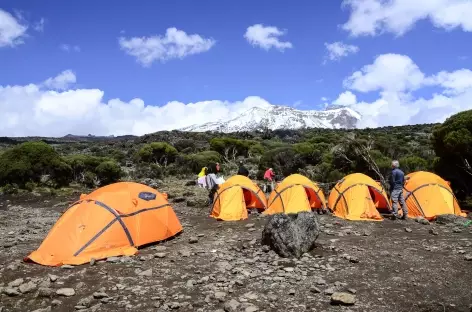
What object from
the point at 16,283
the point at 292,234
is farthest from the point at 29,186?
the point at 292,234

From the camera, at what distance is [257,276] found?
7824 mm

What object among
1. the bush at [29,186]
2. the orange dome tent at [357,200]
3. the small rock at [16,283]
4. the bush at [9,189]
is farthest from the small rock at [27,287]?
the bush at [29,186]

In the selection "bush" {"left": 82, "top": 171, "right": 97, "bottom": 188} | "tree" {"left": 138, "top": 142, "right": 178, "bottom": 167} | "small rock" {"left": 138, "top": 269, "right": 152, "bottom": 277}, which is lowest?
"small rock" {"left": 138, "top": 269, "right": 152, "bottom": 277}

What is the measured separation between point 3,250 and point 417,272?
9.28m

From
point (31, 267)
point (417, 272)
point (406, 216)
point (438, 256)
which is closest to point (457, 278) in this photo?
point (417, 272)

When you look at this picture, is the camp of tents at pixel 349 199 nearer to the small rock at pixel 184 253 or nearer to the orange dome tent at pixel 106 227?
the orange dome tent at pixel 106 227

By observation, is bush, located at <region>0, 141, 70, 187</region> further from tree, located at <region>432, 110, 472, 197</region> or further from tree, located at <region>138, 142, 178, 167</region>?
tree, located at <region>432, 110, 472, 197</region>

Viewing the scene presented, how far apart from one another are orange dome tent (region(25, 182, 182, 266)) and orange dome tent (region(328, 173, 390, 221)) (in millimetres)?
5828

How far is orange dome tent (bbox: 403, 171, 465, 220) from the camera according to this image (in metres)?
13.0

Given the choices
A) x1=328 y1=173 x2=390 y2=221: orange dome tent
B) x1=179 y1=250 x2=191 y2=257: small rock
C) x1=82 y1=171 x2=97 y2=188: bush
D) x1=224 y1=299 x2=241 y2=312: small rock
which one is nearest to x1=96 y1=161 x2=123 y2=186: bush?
x1=82 y1=171 x2=97 y2=188: bush

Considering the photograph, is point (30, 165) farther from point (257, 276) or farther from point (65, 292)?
point (257, 276)

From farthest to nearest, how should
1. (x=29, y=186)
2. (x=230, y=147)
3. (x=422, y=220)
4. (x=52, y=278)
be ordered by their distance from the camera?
(x=230, y=147), (x=29, y=186), (x=422, y=220), (x=52, y=278)

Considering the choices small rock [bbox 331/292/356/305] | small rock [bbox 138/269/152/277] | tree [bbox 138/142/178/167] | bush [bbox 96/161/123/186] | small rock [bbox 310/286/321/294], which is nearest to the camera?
small rock [bbox 331/292/356/305]

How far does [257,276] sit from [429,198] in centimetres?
795
